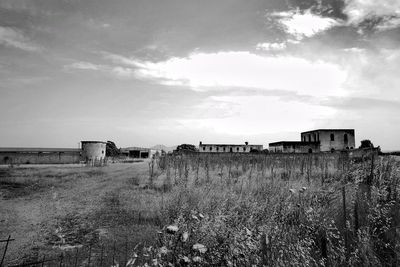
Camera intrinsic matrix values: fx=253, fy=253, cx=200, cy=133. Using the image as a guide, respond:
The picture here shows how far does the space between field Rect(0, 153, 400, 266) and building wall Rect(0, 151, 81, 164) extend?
27.2 m

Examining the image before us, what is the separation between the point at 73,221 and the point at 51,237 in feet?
3.27

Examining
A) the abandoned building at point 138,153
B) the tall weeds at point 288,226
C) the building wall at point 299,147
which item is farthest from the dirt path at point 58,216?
the abandoned building at point 138,153

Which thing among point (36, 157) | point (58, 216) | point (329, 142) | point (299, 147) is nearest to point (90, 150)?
point (36, 157)

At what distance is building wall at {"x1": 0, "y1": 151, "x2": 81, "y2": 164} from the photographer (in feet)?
104

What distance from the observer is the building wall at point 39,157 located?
104 ft

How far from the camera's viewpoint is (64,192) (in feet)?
34.1

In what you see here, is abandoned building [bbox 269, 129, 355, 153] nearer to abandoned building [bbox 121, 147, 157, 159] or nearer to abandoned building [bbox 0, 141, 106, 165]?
abandoned building [bbox 121, 147, 157, 159]

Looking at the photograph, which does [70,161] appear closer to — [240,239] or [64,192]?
[64,192]

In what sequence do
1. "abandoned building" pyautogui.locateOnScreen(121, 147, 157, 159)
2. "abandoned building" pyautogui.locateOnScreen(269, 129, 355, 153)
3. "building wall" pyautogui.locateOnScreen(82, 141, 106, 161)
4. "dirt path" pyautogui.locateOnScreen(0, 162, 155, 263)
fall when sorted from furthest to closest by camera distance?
"abandoned building" pyautogui.locateOnScreen(121, 147, 157, 159)
"abandoned building" pyautogui.locateOnScreen(269, 129, 355, 153)
"building wall" pyautogui.locateOnScreen(82, 141, 106, 161)
"dirt path" pyautogui.locateOnScreen(0, 162, 155, 263)

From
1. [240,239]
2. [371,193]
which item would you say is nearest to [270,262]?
[240,239]

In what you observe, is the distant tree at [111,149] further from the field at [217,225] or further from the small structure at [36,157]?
the field at [217,225]

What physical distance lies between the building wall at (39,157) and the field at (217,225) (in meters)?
27.2

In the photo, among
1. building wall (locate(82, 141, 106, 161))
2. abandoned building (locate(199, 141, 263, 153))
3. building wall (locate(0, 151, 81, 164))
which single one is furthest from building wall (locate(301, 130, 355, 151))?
building wall (locate(0, 151, 81, 164))

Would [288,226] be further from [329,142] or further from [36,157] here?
[329,142]
